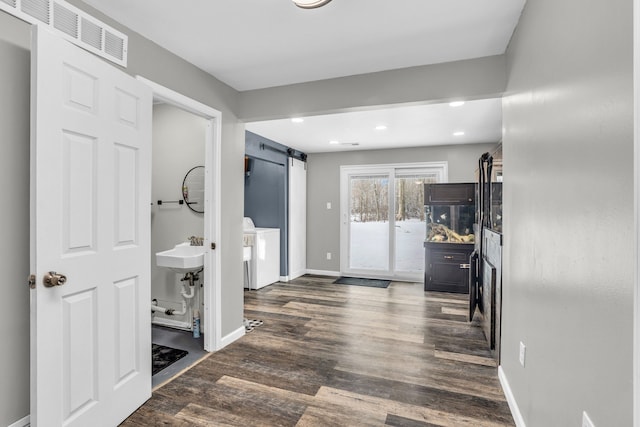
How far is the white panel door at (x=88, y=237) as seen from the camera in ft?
4.99

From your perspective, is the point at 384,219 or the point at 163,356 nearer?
the point at 163,356

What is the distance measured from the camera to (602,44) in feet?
3.19

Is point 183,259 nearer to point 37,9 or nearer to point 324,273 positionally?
point 37,9

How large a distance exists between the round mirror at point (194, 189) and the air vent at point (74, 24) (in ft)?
4.79

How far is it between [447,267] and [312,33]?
4074 mm

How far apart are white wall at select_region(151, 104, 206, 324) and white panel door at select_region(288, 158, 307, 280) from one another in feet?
8.30

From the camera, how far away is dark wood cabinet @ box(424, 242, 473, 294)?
16.5ft

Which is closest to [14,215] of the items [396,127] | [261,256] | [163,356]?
[163,356]

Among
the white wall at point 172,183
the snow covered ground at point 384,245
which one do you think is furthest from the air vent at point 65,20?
the snow covered ground at point 384,245

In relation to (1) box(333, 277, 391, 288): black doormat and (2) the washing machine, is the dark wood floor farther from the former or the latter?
(1) box(333, 277, 391, 288): black doormat

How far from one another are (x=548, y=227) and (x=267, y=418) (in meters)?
1.85

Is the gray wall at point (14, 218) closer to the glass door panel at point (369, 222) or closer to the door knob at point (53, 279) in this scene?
the door knob at point (53, 279)

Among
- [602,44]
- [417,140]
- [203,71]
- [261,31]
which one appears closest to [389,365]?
[602,44]

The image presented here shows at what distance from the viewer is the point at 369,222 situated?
20.4 ft
